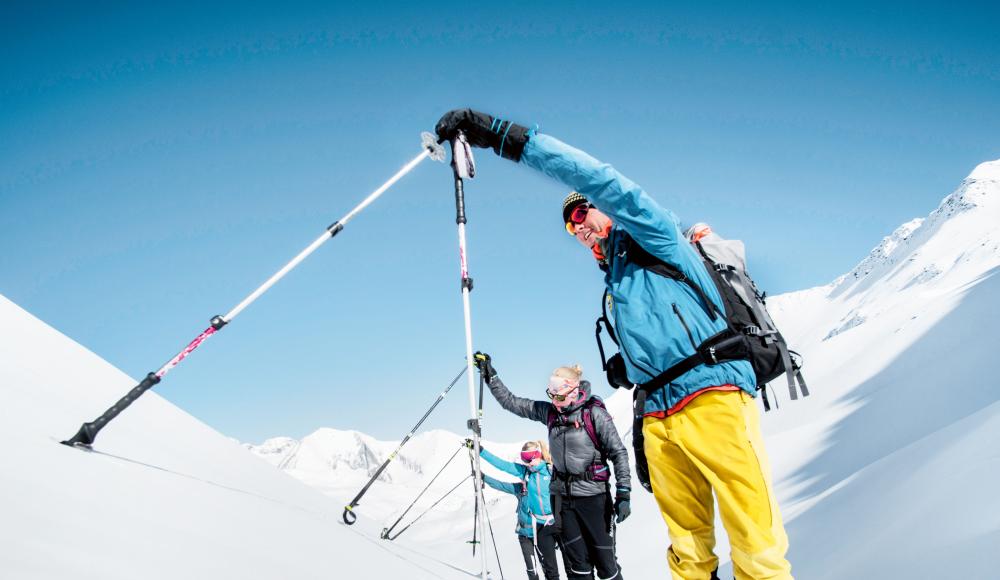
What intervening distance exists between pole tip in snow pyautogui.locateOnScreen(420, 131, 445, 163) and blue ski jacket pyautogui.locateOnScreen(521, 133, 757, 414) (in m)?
1.65

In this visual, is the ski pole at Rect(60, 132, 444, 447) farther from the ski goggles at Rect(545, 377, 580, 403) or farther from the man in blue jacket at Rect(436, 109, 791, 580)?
the ski goggles at Rect(545, 377, 580, 403)

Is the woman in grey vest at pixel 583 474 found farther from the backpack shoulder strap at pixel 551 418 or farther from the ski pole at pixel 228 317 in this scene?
the ski pole at pixel 228 317

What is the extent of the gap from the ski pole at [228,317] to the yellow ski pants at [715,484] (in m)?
2.65

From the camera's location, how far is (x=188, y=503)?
2938 millimetres

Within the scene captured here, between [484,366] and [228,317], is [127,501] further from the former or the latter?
[484,366]

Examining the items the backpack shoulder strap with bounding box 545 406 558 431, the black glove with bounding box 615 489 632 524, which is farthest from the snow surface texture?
the backpack shoulder strap with bounding box 545 406 558 431

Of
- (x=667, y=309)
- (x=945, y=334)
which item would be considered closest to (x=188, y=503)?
(x=667, y=309)

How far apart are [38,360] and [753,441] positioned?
231 inches

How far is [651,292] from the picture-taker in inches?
105

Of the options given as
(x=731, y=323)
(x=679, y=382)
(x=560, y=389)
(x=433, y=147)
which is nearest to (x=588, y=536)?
(x=560, y=389)

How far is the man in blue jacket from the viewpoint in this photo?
2393mm

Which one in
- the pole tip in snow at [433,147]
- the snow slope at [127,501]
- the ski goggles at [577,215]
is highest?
the pole tip in snow at [433,147]

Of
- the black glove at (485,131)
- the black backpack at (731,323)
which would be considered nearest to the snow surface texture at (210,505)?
the black backpack at (731,323)

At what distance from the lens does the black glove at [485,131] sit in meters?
2.62
